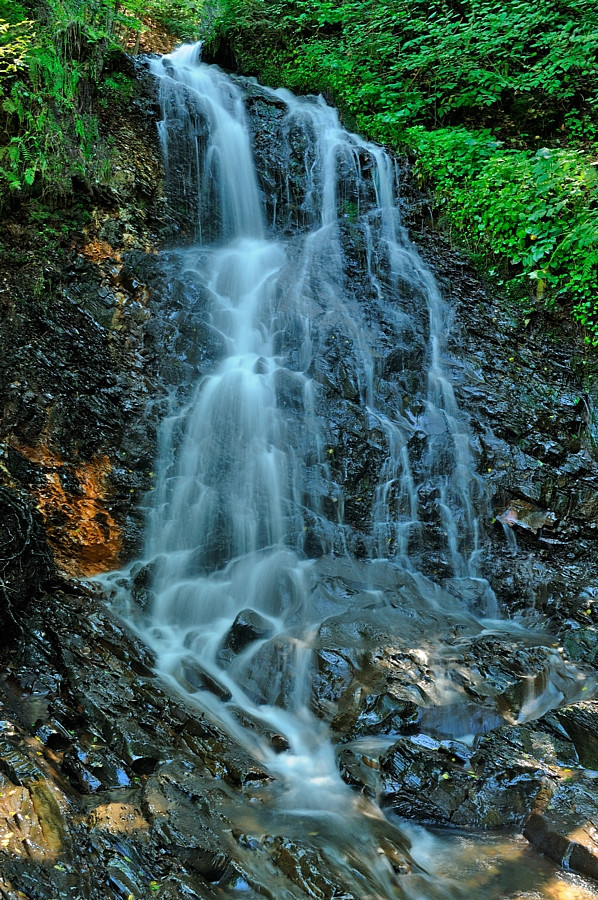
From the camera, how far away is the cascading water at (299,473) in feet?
15.1

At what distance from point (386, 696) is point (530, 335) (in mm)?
5290

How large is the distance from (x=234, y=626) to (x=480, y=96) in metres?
9.38

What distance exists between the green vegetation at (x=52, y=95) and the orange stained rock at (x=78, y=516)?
353 centimetres

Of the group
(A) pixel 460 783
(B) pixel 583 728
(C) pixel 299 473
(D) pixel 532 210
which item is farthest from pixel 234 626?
(D) pixel 532 210

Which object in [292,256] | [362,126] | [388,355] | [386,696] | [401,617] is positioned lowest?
[386,696]

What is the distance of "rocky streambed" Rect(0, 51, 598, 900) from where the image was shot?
3145 millimetres

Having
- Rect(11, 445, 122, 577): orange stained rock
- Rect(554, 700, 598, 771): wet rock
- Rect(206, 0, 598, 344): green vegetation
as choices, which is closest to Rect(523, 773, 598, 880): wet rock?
Rect(554, 700, 598, 771): wet rock

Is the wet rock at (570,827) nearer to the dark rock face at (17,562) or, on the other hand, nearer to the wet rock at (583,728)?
the wet rock at (583,728)

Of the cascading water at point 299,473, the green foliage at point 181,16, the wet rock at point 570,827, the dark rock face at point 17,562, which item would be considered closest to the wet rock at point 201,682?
the cascading water at point 299,473

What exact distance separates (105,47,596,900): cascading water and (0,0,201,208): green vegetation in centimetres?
130

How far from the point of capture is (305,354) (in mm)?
7559

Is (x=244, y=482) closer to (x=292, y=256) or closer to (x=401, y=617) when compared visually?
(x=401, y=617)

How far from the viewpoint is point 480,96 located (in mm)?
9539

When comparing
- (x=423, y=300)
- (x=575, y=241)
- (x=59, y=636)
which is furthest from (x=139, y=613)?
(x=575, y=241)
